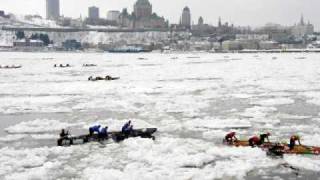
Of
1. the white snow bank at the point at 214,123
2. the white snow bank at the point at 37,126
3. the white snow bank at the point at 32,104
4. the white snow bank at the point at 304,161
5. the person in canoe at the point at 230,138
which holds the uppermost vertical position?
the person in canoe at the point at 230,138

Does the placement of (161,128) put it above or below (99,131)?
below

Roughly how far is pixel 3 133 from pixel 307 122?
44.5 feet

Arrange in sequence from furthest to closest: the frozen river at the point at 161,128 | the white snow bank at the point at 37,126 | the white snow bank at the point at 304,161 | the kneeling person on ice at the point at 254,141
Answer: the white snow bank at the point at 37,126 < the kneeling person on ice at the point at 254,141 < the white snow bank at the point at 304,161 < the frozen river at the point at 161,128

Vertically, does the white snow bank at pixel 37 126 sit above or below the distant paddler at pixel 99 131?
below

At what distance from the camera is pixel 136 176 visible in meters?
14.0

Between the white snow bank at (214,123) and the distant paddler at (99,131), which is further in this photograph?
the white snow bank at (214,123)

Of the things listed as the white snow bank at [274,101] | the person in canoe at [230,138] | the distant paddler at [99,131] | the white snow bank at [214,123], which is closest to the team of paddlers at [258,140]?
the person in canoe at [230,138]

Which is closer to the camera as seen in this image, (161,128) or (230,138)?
(230,138)

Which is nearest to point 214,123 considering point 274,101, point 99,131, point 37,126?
point 99,131

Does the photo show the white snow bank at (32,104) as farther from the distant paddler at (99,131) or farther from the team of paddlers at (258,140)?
the team of paddlers at (258,140)

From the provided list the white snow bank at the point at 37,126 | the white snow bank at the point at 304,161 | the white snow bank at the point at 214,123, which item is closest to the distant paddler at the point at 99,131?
the white snow bank at the point at 37,126

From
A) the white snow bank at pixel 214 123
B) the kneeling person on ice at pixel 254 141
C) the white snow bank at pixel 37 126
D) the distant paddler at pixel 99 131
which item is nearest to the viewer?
the kneeling person on ice at pixel 254 141

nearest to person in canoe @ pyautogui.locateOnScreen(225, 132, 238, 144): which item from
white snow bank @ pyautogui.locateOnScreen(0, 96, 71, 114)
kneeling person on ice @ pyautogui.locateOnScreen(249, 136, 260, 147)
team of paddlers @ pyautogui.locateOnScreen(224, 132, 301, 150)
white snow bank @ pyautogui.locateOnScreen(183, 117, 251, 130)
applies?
team of paddlers @ pyautogui.locateOnScreen(224, 132, 301, 150)

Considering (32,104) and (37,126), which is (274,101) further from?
(32,104)
